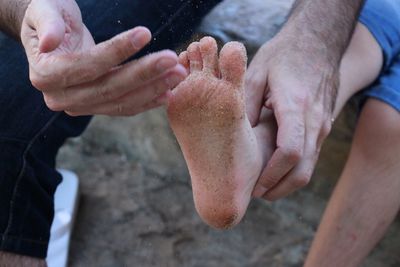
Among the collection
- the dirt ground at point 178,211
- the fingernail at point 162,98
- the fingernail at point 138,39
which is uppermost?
the fingernail at point 138,39

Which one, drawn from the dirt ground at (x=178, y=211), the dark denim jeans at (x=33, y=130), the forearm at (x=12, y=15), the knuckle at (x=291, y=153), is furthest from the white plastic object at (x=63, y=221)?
the knuckle at (x=291, y=153)

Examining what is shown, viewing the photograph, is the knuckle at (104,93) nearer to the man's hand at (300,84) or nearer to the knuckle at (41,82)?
the knuckle at (41,82)

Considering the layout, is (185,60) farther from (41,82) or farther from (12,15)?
(12,15)

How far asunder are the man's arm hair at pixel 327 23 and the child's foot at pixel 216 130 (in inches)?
8.3

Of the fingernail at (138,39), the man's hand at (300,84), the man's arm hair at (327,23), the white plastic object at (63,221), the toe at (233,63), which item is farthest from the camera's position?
the white plastic object at (63,221)

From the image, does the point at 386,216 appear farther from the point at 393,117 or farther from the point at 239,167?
the point at 239,167

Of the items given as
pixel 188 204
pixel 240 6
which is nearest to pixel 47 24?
pixel 240 6

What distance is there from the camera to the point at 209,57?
0.65m

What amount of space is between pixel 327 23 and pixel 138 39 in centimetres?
43

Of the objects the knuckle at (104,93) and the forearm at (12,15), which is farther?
the forearm at (12,15)

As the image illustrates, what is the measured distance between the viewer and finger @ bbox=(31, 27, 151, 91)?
1.73ft

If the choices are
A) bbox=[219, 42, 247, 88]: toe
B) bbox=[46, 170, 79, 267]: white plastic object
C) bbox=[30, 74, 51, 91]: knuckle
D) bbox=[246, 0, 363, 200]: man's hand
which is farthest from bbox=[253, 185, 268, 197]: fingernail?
bbox=[46, 170, 79, 267]: white plastic object

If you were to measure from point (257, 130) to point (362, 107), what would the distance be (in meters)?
0.23

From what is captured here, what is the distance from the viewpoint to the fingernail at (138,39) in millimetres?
521
